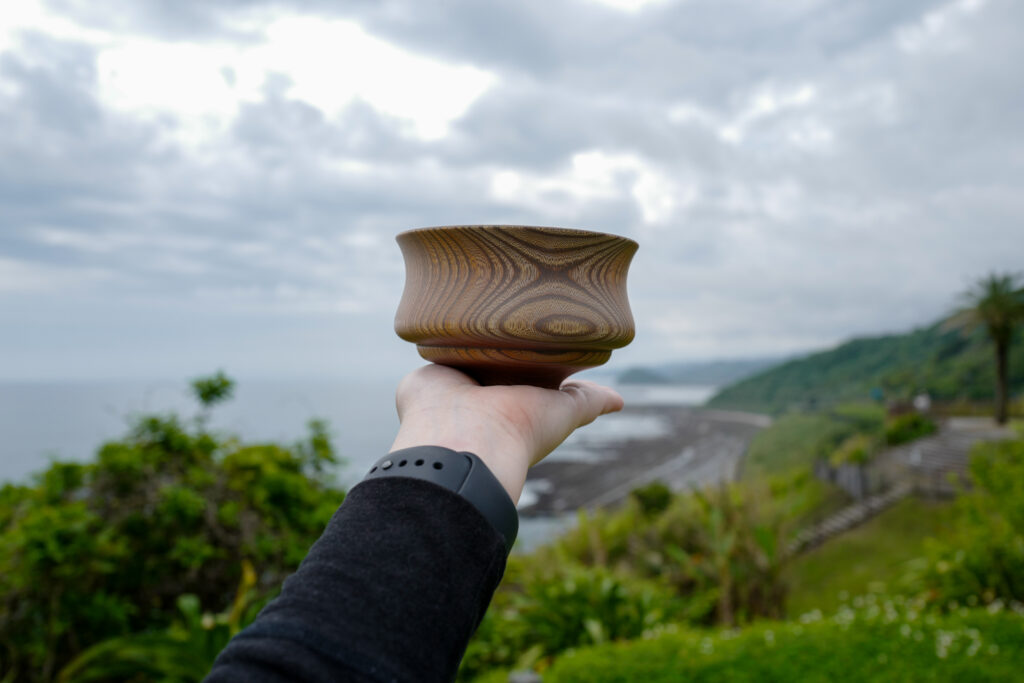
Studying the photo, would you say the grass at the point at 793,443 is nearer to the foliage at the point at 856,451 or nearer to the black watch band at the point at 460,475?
the foliage at the point at 856,451

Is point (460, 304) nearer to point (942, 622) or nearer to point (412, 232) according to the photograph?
point (412, 232)

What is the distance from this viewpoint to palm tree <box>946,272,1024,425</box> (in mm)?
24406

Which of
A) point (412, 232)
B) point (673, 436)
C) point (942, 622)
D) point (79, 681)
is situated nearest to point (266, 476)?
point (79, 681)

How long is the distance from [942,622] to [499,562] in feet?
21.4

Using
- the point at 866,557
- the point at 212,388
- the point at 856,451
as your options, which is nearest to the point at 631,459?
the point at 856,451

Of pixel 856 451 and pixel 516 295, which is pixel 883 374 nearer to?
pixel 856 451

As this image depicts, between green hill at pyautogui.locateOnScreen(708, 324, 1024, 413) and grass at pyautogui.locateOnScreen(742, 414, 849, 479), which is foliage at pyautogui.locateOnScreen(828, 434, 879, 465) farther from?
green hill at pyautogui.locateOnScreen(708, 324, 1024, 413)

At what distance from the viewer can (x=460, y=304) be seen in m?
1.32

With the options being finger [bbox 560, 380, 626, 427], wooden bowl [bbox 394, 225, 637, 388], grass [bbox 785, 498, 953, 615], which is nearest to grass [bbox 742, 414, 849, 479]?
grass [bbox 785, 498, 953, 615]

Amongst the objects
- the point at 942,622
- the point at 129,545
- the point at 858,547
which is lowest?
the point at 858,547

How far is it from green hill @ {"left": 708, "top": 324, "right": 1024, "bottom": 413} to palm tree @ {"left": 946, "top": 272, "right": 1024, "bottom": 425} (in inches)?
65.8

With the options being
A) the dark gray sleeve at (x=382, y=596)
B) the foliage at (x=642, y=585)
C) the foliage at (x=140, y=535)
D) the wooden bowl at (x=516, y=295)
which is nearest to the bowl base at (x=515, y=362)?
the wooden bowl at (x=516, y=295)

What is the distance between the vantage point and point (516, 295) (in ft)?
4.27

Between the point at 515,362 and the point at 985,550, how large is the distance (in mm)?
8088
